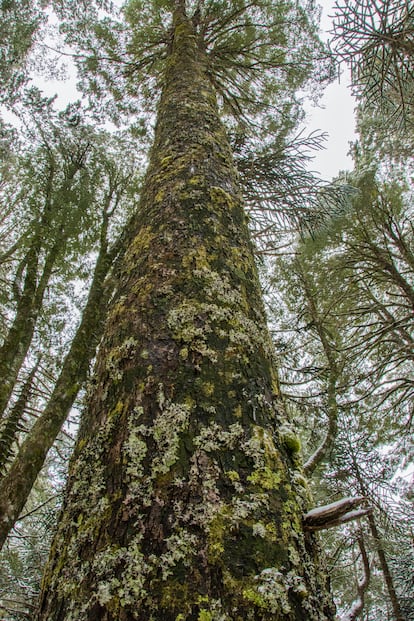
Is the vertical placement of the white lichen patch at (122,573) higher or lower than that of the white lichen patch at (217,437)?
lower

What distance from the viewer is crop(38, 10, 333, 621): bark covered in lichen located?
0.70m

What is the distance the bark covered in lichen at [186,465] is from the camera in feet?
2.31

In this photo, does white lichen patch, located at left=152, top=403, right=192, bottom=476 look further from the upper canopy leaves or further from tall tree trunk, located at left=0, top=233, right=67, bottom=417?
the upper canopy leaves

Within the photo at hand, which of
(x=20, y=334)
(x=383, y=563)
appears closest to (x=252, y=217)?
(x=20, y=334)

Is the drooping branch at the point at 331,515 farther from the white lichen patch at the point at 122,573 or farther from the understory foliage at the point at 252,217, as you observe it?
the understory foliage at the point at 252,217

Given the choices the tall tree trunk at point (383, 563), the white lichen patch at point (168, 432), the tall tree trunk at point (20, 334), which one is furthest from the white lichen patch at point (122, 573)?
the tall tree trunk at point (383, 563)

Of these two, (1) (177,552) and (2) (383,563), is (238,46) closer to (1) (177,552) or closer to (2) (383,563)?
(1) (177,552)

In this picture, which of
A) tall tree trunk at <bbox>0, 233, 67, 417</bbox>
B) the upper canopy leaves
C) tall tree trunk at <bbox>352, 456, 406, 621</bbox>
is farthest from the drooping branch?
the upper canopy leaves

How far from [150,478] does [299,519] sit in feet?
1.23

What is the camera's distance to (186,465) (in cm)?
86

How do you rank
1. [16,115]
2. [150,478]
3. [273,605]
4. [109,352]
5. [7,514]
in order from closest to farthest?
[273,605] → [150,478] → [109,352] → [7,514] → [16,115]

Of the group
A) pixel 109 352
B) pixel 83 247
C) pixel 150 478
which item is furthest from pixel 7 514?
pixel 83 247

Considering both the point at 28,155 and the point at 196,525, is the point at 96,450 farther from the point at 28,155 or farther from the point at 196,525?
the point at 28,155

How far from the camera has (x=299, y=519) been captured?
875mm
